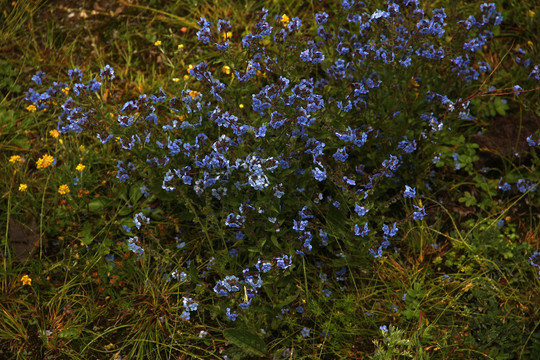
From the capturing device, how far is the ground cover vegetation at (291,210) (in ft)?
8.67

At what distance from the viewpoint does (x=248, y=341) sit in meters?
2.57

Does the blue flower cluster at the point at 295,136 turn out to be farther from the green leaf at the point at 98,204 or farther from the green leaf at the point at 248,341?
the green leaf at the point at 98,204

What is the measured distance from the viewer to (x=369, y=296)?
2840mm

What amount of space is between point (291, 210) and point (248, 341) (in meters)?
0.79

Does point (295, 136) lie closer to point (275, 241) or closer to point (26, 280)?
point (275, 241)

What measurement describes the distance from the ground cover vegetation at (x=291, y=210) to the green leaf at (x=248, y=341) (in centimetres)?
1

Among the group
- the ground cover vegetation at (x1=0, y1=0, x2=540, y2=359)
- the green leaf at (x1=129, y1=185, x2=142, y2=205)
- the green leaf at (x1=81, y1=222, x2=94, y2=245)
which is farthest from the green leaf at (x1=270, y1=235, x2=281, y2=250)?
the green leaf at (x1=81, y1=222, x2=94, y2=245)

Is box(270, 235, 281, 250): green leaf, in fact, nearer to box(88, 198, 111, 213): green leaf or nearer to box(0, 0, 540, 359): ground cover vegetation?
box(0, 0, 540, 359): ground cover vegetation

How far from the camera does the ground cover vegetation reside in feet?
8.67

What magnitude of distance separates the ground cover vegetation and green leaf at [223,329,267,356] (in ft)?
0.03

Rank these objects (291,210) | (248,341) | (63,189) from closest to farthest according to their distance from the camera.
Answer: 1. (248,341)
2. (291,210)
3. (63,189)

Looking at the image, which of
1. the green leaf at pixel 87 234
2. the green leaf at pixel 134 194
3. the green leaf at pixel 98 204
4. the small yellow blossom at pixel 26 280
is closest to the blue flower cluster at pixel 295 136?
the green leaf at pixel 134 194

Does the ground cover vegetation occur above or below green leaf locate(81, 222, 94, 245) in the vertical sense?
above

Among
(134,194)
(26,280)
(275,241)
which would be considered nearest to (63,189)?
(134,194)
